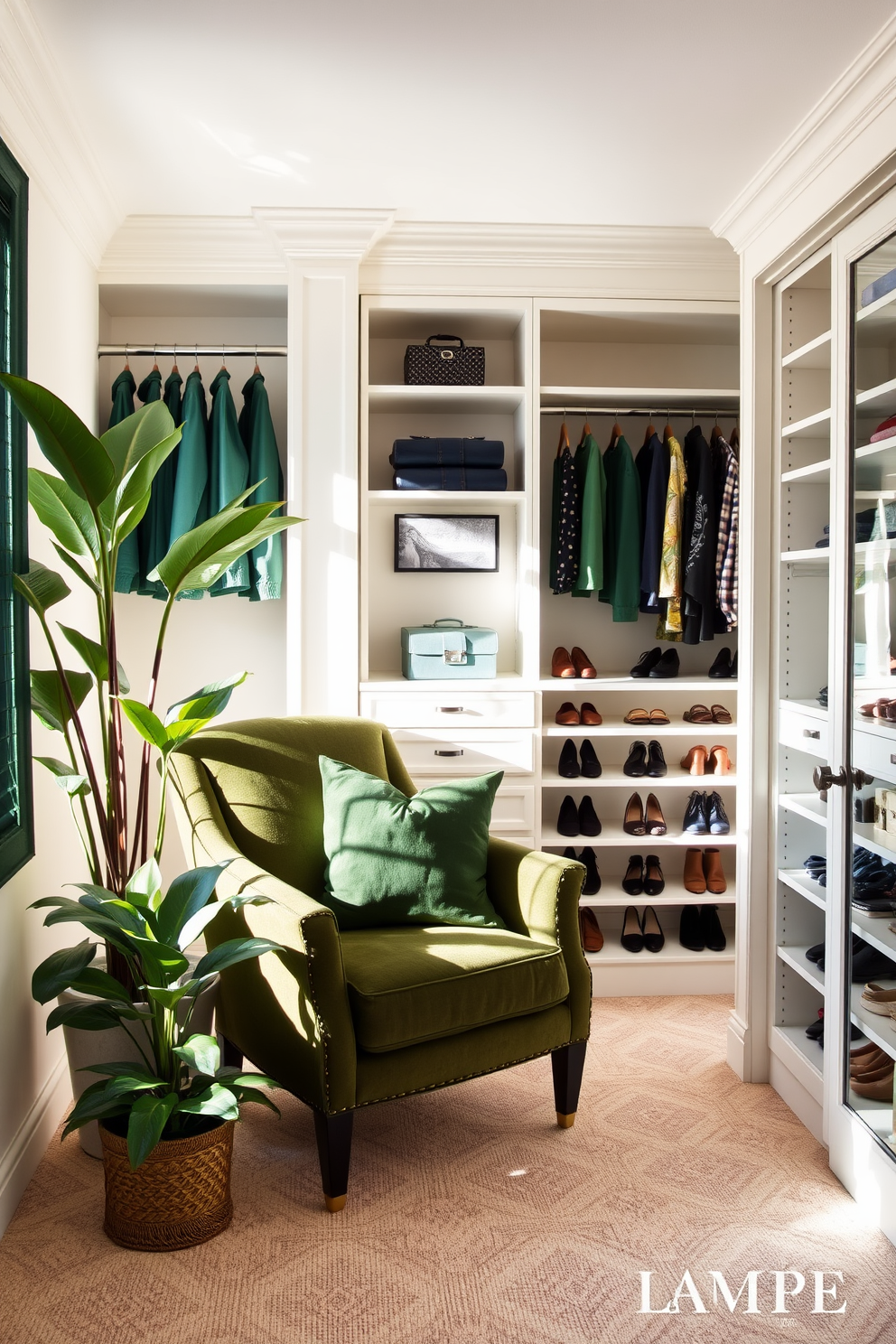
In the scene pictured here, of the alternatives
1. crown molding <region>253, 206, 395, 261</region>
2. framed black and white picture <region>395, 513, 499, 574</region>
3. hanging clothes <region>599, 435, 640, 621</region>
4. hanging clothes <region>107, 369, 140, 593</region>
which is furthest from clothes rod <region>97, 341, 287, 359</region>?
hanging clothes <region>599, 435, 640, 621</region>

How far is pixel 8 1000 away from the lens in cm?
224

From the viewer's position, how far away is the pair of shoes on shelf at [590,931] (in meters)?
3.59

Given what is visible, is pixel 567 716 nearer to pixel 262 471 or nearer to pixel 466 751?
pixel 466 751

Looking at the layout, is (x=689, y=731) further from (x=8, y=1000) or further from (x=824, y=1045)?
(x=8, y=1000)

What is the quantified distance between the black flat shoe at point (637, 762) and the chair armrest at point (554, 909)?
1.09 meters

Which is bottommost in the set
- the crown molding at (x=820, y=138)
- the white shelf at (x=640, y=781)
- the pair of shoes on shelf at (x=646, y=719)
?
the white shelf at (x=640, y=781)

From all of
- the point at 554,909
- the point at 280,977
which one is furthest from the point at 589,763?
the point at 280,977

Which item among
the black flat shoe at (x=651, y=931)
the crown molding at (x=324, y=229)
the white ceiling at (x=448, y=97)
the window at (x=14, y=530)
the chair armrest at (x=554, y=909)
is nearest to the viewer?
the white ceiling at (x=448, y=97)

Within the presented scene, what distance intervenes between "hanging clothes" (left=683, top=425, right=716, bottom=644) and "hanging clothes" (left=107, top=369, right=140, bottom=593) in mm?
1894

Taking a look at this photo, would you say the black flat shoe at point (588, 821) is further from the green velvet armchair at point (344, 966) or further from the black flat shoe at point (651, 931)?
the green velvet armchair at point (344, 966)

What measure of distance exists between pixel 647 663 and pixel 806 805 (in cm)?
117

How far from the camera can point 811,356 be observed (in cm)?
269

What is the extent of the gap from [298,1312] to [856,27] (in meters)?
2.74

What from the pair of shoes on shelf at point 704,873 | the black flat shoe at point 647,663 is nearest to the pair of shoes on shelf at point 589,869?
the pair of shoes on shelf at point 704,873
